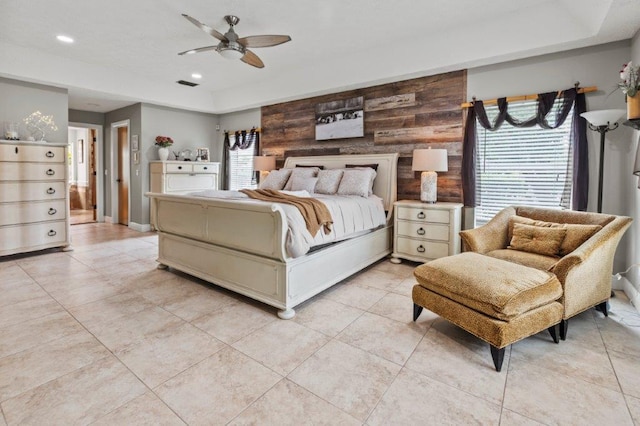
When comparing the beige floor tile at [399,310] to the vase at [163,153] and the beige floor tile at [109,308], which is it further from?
the vase at [163,153]

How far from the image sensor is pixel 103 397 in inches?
66.7

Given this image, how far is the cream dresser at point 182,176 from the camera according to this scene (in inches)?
243

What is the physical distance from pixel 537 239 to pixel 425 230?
135 cm

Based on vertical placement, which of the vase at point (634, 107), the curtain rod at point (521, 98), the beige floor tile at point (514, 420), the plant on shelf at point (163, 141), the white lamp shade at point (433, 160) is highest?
the curtain rod at point (521, 98)

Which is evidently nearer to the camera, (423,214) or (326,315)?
(326,315)

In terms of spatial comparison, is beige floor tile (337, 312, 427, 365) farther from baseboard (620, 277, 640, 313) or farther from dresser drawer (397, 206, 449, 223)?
baseboard (620, 277, 640, 313)

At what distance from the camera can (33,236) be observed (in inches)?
177

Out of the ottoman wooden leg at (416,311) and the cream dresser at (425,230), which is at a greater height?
the cream dresser at (425,230)

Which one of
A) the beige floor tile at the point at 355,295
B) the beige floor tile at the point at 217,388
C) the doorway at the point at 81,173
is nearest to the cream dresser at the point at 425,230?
the beige floor tile at the point at 355,295

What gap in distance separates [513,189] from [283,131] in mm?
3877

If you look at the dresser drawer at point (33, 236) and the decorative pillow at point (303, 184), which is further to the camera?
the decorative pillow at point (303, 184)

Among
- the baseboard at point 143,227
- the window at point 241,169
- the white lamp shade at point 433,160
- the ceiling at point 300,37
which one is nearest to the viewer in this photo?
the ceiling at point 300,37

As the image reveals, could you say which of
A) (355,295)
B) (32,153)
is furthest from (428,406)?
(32,153)

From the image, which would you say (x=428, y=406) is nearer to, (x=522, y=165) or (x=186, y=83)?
(x=522, y=165)
